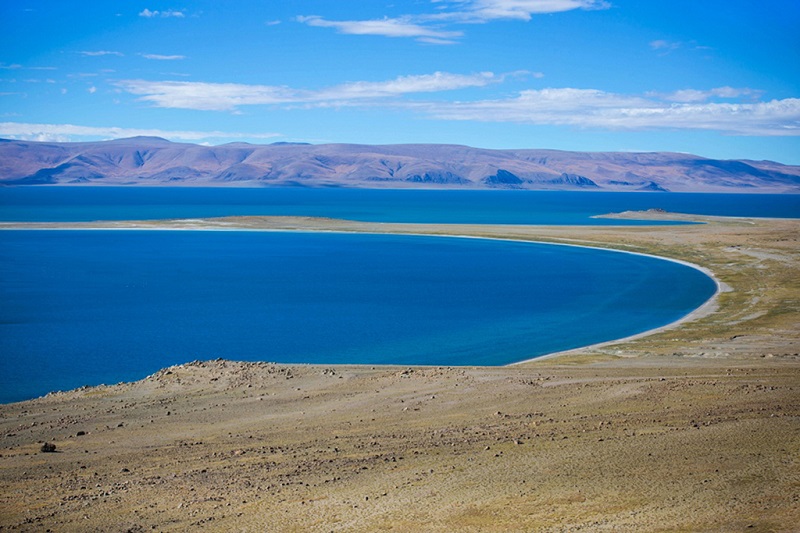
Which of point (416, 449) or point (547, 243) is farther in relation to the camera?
point (547, 243)

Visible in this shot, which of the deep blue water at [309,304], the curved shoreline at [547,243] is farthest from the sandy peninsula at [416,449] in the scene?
the deep blue water at [309,304]

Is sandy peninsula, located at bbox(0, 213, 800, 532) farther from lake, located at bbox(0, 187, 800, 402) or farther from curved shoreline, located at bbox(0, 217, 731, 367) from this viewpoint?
lake, located at bbox(0, 187, 800, 402)

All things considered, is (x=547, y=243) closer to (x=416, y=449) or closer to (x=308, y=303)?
(x=308, y=303)

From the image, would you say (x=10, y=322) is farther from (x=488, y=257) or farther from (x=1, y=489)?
(x=488, y=257)

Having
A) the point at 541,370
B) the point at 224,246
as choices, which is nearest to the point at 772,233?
the point at 224,246

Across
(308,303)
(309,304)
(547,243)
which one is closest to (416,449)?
(309,304)

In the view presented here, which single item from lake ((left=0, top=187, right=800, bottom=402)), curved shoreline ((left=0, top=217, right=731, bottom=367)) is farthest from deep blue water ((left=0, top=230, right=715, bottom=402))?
curved shoreline ((left=0, top=217, right=731, bottom=367))
